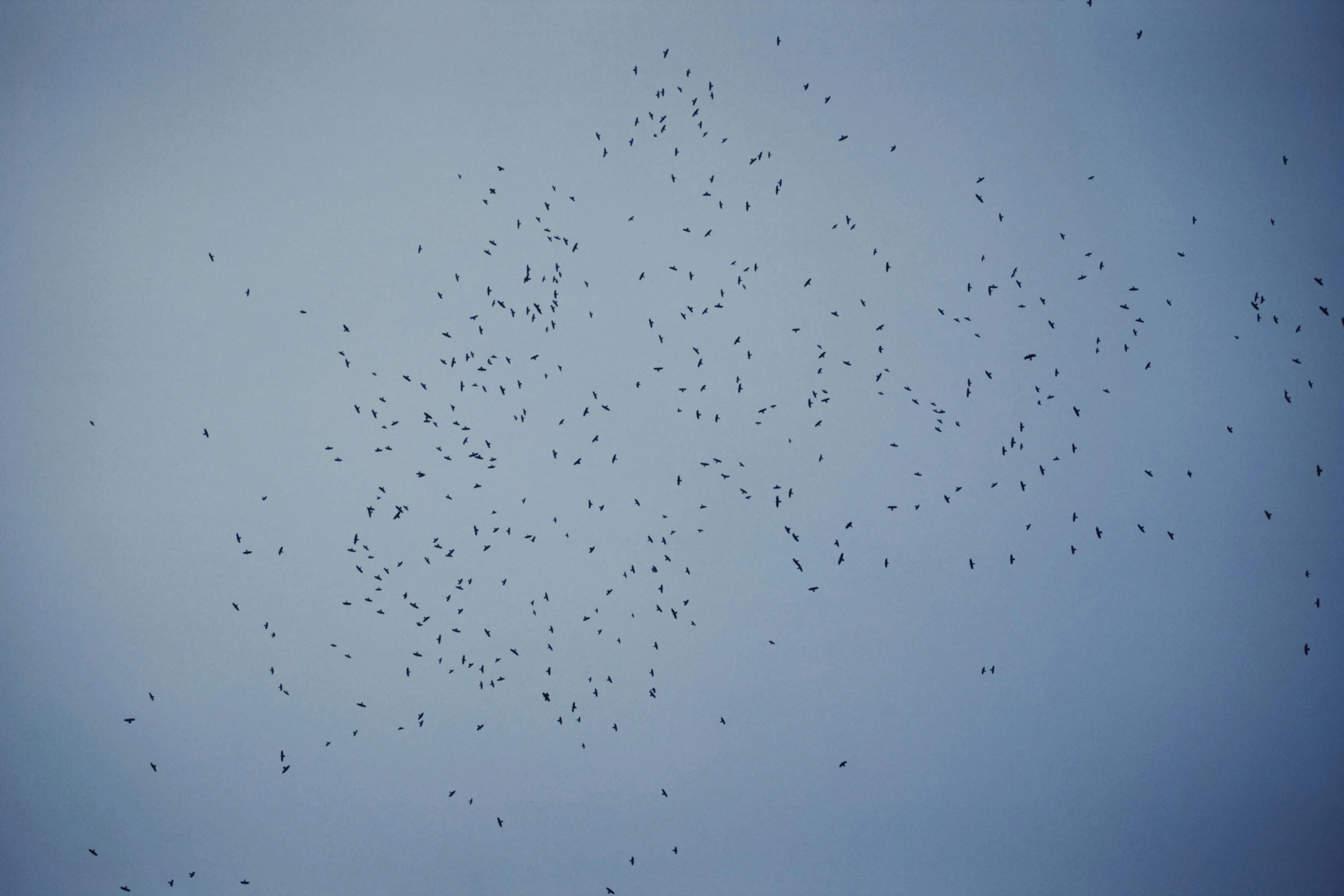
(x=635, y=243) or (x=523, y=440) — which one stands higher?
(x=635, y=243)

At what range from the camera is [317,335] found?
7.75 feet

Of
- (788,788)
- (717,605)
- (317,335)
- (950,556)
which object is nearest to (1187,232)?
(950,556)

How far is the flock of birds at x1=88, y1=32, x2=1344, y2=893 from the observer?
2.36 meters

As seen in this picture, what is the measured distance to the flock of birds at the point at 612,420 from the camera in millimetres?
2357

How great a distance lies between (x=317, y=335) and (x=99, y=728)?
1479mm

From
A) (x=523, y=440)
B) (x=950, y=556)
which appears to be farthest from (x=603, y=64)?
(x=950, y=556)

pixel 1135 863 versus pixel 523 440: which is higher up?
pixel 523 440

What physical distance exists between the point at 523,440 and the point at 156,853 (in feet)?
5.96

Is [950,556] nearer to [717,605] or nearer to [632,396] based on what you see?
[717,605]

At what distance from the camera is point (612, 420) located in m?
2.37

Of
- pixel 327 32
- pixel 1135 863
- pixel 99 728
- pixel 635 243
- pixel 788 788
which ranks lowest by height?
pixel 1135 863

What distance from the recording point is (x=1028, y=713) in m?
2.40

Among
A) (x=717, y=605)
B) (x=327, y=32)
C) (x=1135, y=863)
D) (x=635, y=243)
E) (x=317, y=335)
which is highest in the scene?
(x=327, y=32)

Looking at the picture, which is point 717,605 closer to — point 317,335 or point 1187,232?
point 317,335
